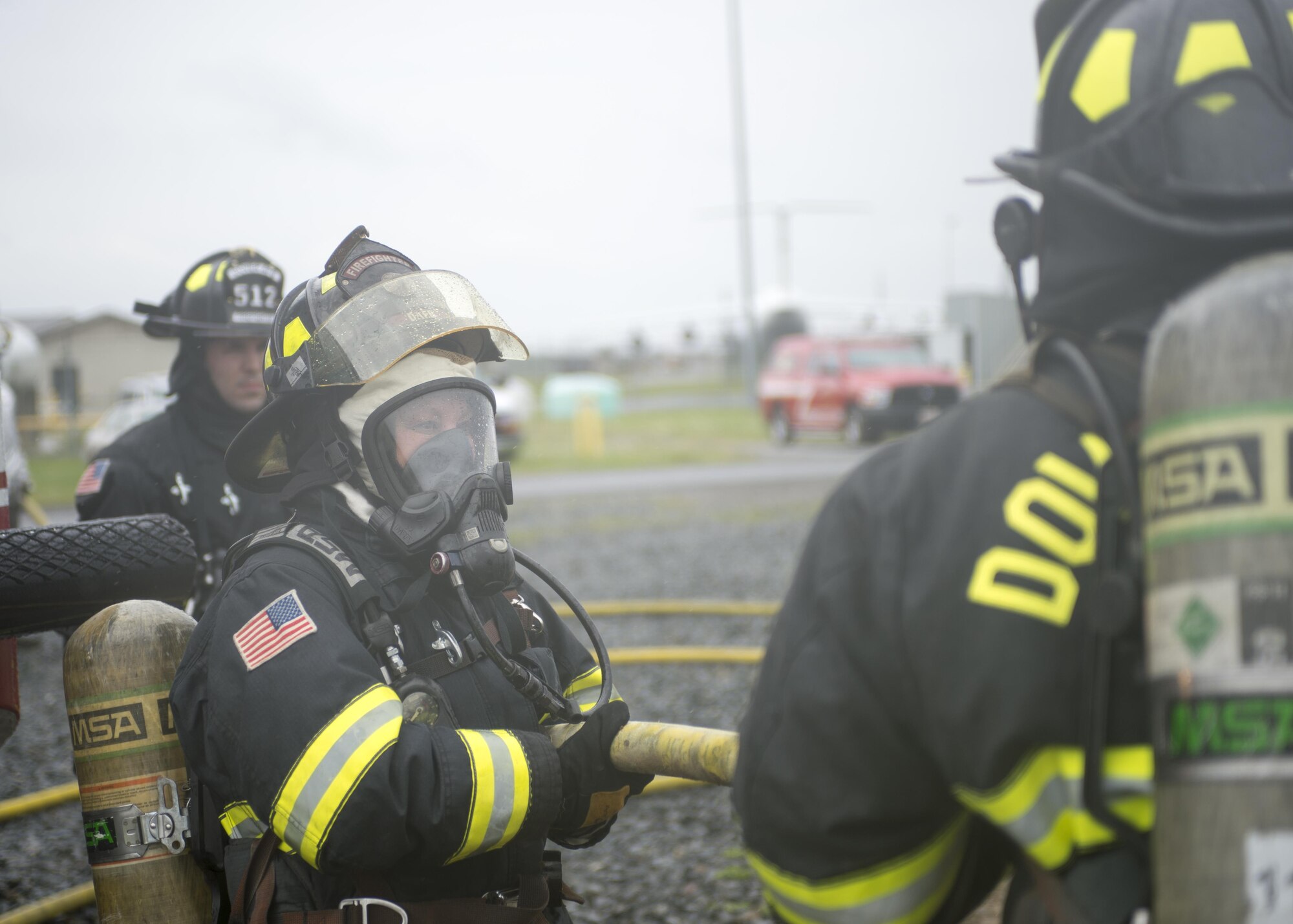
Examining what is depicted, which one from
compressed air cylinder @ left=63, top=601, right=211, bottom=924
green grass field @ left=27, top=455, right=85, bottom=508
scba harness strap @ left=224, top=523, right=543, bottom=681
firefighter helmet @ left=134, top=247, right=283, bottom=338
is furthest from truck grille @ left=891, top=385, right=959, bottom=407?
compressed air cylinder @ left=63, top=601, right=211, bottom=924

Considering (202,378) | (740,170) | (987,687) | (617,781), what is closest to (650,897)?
(617,781)

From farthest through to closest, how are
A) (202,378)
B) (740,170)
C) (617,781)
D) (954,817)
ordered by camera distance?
1. (740,170)
2. (202,378)
3. (617,781)
4. (954,817)

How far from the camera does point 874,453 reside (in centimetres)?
124

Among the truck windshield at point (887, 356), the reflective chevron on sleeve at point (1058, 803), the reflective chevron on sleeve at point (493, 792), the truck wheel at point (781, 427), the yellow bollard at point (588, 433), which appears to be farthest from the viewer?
the truck wheel at point (781, 427)

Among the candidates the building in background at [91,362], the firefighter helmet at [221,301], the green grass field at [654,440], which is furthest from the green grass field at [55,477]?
the firefighter helmet at [221,301]

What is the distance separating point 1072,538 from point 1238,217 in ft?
1.14

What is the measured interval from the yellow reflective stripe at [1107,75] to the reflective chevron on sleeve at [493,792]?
1.36 meters

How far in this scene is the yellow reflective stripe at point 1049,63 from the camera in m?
1.13

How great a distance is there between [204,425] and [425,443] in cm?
198

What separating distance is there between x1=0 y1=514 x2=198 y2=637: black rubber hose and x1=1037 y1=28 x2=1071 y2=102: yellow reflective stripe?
218 cm

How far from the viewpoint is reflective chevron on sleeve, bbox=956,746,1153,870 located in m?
1.02

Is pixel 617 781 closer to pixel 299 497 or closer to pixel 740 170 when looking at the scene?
pixel 299 497

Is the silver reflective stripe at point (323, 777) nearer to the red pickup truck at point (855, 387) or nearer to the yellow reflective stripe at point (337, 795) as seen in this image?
the yellow reflective stripe at point (337, 795)

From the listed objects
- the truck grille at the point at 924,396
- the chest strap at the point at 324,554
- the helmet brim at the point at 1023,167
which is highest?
the helmet brim at the point at 1023,167
